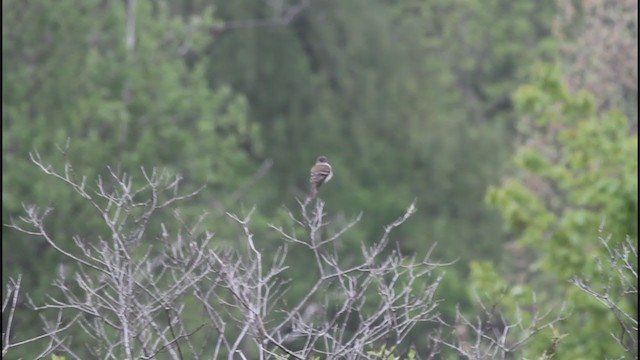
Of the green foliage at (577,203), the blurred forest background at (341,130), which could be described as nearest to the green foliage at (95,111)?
the blurred forest background at (341,130)

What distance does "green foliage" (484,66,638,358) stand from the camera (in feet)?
49.3

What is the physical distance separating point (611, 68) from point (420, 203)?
729cm

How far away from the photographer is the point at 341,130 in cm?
2956

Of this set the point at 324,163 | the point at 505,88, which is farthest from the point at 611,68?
the point at 505,88

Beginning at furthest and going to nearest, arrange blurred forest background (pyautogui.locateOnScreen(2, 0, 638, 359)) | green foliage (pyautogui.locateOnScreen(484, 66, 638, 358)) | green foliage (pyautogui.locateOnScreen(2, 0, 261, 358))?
green foliage (pyautogui.locateOnScreen(2, 0, 261, 358))
blurred forest background (pyautogui.locateOnScreen(2, 0, 638, 359))
green foliage (pyautogui.locateOnScreen(484, 66, 638, 358))

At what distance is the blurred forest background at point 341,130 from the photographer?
16.7 metres

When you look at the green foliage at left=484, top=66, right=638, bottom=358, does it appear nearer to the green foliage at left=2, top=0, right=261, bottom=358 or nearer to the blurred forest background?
the blurred forest background

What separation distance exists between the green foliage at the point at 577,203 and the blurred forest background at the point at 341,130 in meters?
0.02

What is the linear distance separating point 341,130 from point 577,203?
43.5 ft

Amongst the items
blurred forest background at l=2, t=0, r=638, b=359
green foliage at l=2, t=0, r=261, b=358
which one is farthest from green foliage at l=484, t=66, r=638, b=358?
A: green foliage at l=2, t=0, r=261, b=358

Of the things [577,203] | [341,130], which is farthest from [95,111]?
[577,203]

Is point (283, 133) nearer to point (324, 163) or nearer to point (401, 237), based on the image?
point (401, 237)

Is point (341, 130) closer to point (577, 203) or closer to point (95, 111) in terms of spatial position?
point (95, 111)

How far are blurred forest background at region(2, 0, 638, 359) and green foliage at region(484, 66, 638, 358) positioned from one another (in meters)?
0.02
